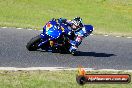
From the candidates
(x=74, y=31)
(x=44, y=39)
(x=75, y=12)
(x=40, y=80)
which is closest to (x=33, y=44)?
(x=44, y=39)

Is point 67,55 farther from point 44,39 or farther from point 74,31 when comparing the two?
point 44,39

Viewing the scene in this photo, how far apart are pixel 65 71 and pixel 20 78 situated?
2177mm

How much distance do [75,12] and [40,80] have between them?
20824 mm

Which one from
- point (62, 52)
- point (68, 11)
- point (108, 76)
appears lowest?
point (68, 11)

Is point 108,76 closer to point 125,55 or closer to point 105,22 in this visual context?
point 125,55

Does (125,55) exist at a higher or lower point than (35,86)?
lower

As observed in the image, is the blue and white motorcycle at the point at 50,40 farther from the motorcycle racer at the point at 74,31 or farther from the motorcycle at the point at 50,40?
the motorcycle racer at the point at 74,31

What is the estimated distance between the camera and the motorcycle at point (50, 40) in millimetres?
16984

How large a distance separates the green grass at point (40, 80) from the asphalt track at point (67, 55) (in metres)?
1.34

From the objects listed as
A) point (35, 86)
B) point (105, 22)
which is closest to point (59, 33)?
point (35, 86)

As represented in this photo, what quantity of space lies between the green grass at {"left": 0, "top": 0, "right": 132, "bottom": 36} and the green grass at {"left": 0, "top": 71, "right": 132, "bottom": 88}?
30.4 feet

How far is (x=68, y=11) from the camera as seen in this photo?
32906mm

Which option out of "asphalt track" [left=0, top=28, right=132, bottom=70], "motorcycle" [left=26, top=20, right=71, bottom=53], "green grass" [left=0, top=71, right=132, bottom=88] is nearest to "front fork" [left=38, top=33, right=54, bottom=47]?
"motorcycle" [left=26, top=20, right=71, bottom=53]

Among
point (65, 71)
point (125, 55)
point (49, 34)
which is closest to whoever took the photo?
point (65, 71)
